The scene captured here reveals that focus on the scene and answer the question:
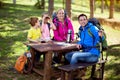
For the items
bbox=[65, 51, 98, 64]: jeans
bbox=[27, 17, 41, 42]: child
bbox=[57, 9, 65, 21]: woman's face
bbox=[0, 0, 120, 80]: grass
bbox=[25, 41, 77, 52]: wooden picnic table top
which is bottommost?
bbox=[0, 0, 120, 80]: grass

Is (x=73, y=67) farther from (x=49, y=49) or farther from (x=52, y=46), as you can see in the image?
(x=52, y=46)

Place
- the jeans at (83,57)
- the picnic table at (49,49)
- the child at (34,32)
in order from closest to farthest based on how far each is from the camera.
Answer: the jeans at (83,57) → the picnic table at (49,49) → the child at (34,32)

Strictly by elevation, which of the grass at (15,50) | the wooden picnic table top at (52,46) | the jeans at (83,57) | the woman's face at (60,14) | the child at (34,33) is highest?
the woman's face at (60,14)

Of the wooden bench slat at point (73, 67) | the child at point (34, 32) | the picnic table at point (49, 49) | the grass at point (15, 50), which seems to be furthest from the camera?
the child at point (34, 32)

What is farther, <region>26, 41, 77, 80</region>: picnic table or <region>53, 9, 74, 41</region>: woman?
<region>53, 9, 74, 41</region>: woman

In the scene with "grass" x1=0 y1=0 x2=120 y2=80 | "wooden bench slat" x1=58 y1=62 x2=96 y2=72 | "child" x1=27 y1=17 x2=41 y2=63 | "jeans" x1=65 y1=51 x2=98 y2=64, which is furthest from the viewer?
"child" x1=27 y1=17 x2=41 y2=63

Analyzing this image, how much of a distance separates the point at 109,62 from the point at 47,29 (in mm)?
2336

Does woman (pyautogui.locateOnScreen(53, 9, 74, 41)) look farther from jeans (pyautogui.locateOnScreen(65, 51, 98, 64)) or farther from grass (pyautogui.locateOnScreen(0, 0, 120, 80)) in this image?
jeans (pyautogui.locateOnScreen(65, 51, 98, 64))

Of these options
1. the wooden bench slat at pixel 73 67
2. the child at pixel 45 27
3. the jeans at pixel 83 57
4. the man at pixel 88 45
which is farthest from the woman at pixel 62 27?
the wooden bench slat at pixel 73 67

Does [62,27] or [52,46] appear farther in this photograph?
[62,27]

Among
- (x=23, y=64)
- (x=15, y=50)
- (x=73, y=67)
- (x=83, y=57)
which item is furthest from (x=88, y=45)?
(x=15, y=50)

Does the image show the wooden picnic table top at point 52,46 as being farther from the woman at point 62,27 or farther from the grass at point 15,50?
the grass at point 15,50

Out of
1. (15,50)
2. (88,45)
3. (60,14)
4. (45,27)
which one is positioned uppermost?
(60,14)

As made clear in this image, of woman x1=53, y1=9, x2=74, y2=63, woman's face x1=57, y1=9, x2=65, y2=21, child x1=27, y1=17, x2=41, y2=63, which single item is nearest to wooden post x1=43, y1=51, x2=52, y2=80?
child x1=27, y1=17, x2=41, y2=63
